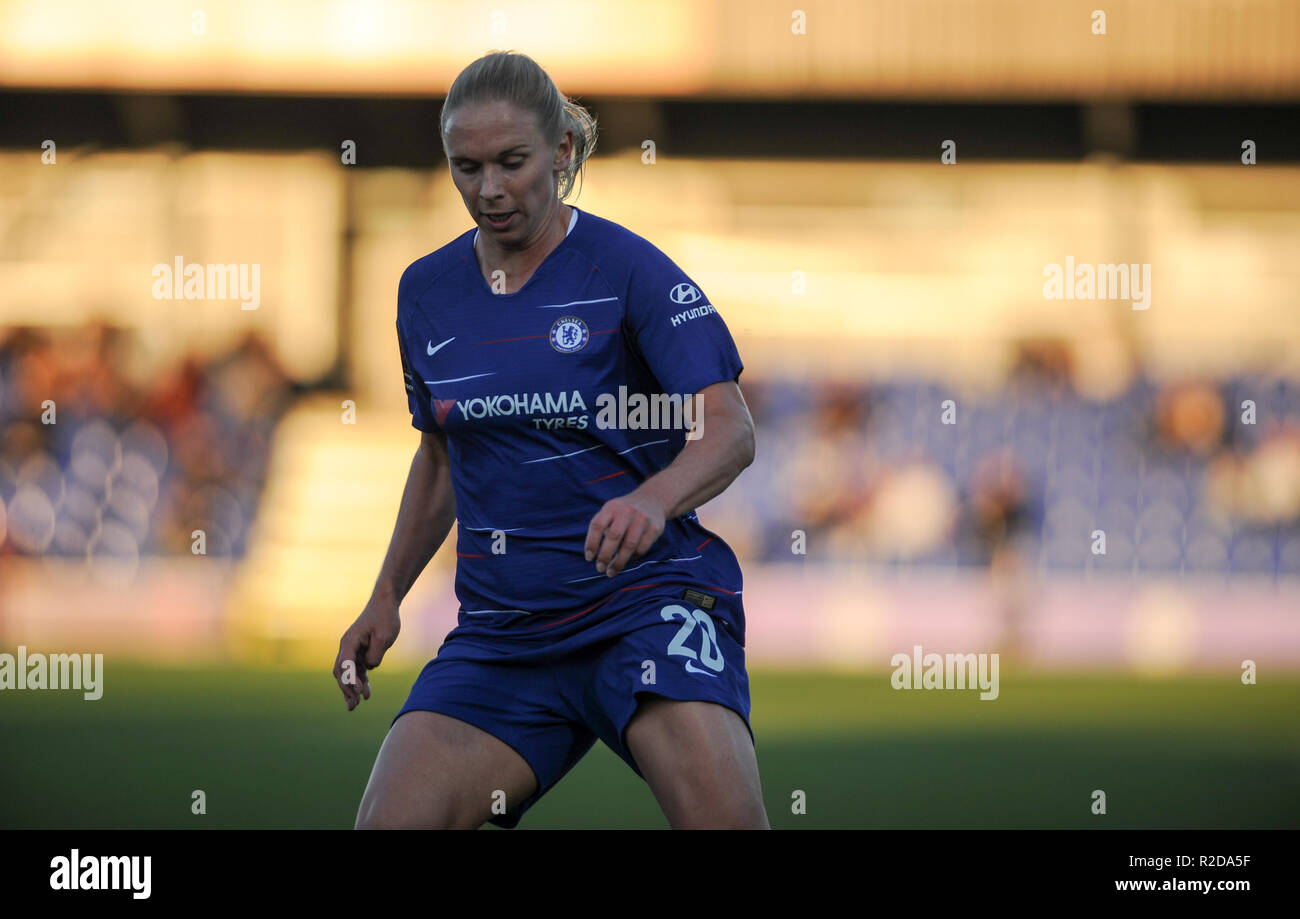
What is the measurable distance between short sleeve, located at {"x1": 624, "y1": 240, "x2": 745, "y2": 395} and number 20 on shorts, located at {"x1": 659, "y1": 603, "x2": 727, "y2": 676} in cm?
44

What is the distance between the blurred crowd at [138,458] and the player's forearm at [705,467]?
1385cm

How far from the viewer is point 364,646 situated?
3.48m

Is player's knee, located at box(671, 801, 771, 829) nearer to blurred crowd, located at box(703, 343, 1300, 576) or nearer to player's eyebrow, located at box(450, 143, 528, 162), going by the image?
player's eyebrow, located at box(450, 143, 528, 162)

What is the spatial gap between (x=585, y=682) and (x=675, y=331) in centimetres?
73

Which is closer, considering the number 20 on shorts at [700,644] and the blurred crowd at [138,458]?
the number 20 on shorts at [700,644]

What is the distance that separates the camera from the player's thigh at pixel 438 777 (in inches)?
119

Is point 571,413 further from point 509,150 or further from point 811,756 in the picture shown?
point 811,756

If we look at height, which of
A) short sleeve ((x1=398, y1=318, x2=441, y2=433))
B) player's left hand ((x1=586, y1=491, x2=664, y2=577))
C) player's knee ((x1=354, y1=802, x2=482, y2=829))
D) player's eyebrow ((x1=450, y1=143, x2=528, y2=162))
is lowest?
player's knee ((x1=354, y1=802, x2=482, y2=829))

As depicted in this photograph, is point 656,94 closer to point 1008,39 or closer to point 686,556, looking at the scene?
point 1008,39

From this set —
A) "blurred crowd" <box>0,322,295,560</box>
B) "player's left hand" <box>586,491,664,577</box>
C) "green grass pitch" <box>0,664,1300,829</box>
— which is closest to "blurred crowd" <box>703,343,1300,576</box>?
"blurred crowd" <box>0,322,295,560</box>

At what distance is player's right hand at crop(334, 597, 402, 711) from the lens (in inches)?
135

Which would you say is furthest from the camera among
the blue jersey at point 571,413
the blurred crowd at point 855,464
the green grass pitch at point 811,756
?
the blurred crowd at point 855,464

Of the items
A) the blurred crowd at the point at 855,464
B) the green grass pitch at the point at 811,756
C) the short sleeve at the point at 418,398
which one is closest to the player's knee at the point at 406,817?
the short sleeve at the point at 418,398

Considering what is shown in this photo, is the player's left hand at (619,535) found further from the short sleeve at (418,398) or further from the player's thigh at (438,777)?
the short sleeve at (418,398)
